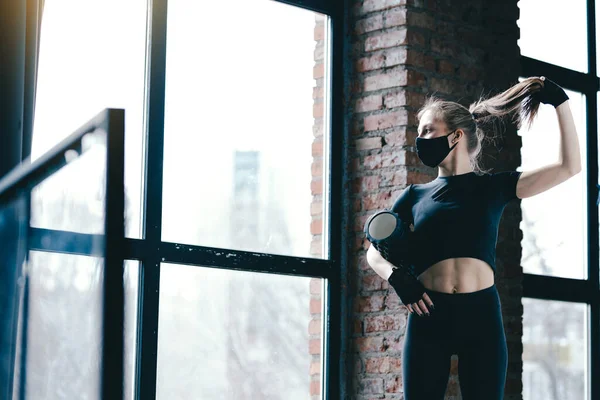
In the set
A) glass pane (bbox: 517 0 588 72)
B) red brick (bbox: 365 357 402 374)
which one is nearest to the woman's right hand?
red brick (bbox: 365 357 402 374)

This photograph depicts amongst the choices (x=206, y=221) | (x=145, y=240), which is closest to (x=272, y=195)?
(x=206, y=221)

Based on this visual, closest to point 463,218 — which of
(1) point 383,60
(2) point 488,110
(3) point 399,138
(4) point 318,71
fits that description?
(2) point 488,110

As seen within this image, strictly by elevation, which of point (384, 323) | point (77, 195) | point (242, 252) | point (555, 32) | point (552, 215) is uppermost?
point (555, 32)

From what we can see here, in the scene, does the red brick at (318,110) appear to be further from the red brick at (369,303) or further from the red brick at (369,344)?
the red brick at (369,344)

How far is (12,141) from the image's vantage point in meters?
0.87

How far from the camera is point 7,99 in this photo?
88cm

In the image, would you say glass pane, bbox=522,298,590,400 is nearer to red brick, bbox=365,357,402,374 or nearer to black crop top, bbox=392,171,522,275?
red brick, bbox=365,357,402,374

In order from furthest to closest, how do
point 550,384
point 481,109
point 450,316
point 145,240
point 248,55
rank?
1. point 550,384
2. point 248,55
3. point 145,240
4. point 481,109
5. point 450,316

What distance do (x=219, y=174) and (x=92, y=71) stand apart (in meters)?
0.53

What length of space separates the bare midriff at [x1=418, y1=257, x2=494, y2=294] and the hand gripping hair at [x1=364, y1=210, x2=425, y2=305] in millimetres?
57

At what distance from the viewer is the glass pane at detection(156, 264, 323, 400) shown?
9.67 feet

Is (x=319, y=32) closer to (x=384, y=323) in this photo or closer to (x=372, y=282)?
(x=372, y=282)

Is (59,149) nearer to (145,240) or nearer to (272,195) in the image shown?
(145,240)

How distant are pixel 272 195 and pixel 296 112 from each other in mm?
331
